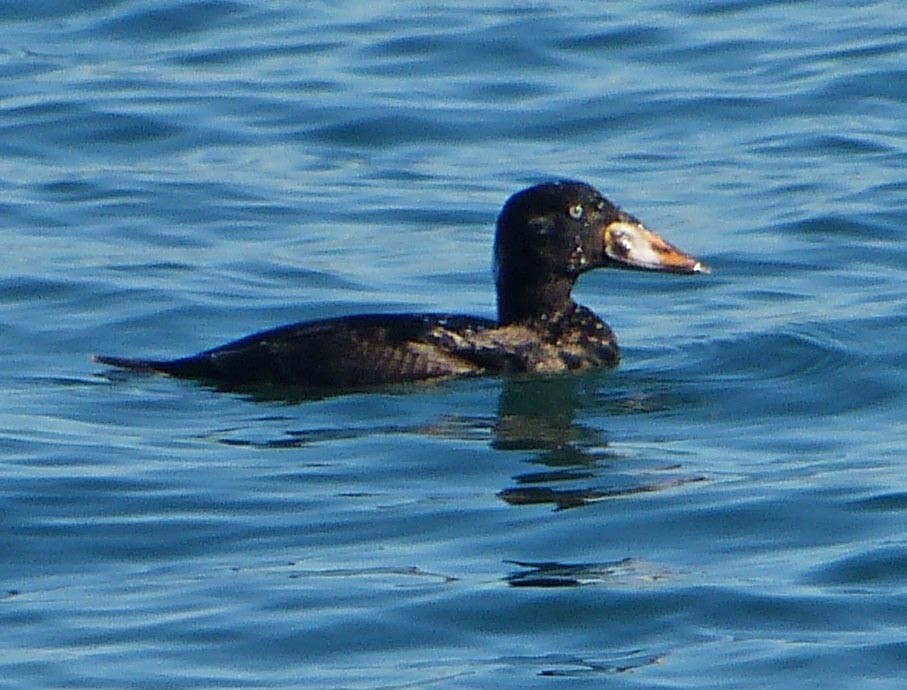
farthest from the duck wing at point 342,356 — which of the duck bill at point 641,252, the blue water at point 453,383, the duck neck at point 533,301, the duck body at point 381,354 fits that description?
the duck bill at point 641,252

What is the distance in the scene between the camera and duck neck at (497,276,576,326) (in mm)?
11203

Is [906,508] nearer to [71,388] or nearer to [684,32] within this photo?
[71,388]

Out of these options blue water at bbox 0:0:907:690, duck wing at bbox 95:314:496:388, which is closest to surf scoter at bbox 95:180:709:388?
duck wing at bbox 95:314:496:388

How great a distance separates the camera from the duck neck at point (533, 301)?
1120 centimetres

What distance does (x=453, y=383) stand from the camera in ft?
35.1

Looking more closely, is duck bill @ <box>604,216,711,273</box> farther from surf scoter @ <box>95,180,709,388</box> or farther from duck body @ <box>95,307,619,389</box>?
duck body @ <box>95,307,619,389</box>

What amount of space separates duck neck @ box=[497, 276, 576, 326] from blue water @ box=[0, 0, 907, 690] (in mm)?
366

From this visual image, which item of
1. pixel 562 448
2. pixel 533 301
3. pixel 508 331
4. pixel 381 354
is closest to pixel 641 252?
pixel 533 301

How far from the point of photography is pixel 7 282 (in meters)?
12.7

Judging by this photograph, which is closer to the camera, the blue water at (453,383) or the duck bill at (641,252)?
the blue water at (453,383)

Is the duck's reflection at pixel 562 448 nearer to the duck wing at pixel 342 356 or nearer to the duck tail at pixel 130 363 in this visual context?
the duck wing at pixel 342 356

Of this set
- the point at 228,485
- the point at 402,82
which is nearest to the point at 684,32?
the point at 402,82

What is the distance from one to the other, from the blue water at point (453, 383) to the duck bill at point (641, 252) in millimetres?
309

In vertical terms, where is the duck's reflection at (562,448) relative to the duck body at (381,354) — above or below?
below
